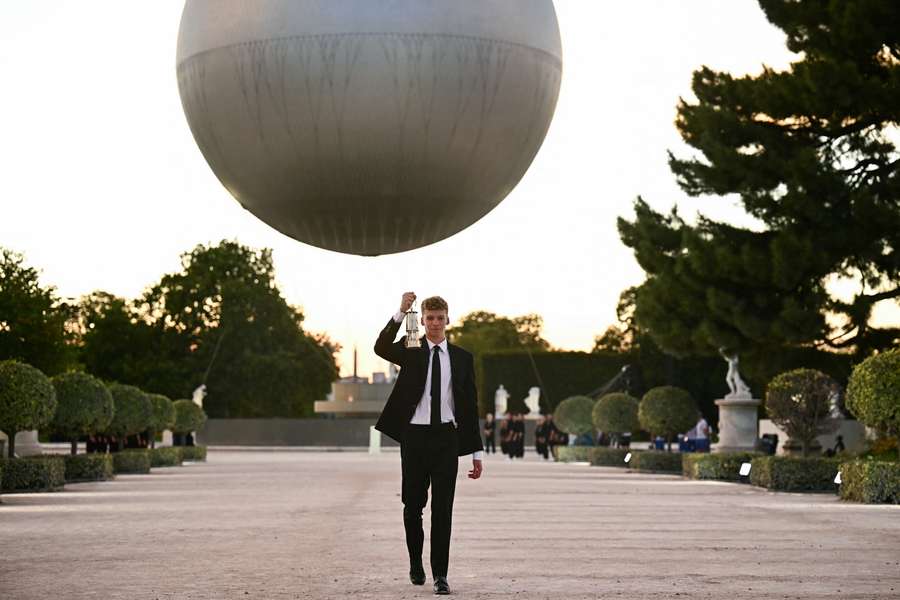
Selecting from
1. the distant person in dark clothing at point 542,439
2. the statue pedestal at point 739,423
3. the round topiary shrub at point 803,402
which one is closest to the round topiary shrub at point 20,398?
the round topiary shrub at point 803,402

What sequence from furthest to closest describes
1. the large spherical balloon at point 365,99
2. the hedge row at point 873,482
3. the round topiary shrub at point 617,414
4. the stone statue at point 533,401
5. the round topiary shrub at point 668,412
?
the stone statue at point 533,401 < the round topiary shrub at point 617,414 < the round topiary shrub at point 668,412 < the hedge row at point 873,482 < the large spherical balloon at point 365,99

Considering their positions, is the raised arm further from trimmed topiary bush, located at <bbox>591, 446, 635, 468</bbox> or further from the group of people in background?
the group of people in background

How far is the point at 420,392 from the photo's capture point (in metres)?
11.2

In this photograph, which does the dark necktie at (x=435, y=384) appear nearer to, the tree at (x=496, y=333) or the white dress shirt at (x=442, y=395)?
the white dress shirt at (x=442, y=395)

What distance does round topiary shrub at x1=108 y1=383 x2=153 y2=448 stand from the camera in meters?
39.6

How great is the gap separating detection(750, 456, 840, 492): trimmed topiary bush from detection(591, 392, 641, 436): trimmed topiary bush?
18714 mm

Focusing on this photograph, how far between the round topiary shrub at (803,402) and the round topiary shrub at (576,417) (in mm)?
27771

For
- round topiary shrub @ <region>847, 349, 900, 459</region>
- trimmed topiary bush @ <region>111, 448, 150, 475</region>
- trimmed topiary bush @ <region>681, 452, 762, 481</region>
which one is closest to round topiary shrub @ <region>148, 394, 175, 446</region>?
trimmed topiary bush @ <region>111, 448, 150, 475</region>

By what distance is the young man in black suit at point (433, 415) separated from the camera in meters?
11.2

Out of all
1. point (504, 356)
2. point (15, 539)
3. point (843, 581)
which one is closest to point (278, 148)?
point (15, 539)

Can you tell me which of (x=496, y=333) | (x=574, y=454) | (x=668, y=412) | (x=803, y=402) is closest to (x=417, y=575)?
(x=803, y=402)

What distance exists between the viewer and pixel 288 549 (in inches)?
Result: 564

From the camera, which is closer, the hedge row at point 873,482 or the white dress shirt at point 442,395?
the white dress shirt at point 442,395

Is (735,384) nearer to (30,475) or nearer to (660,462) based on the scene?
(660,462)
